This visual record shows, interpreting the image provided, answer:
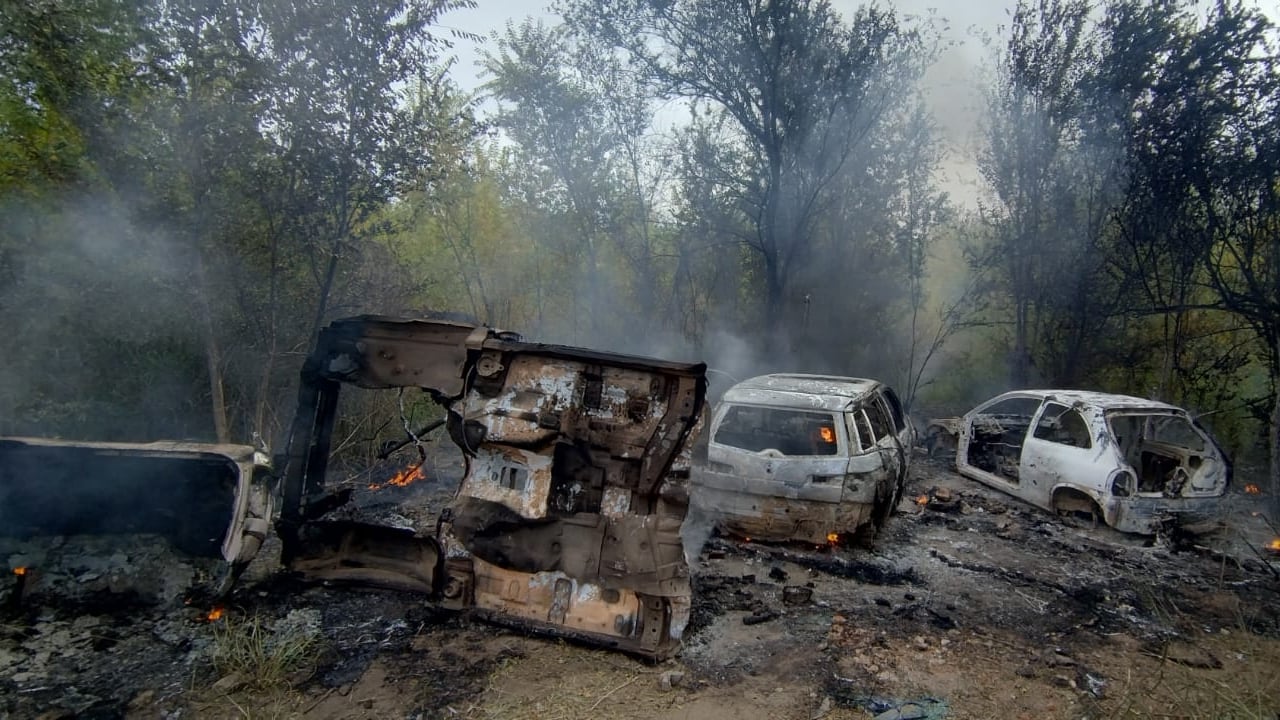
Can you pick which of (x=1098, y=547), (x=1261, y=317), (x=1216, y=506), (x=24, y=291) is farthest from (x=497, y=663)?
(x=1261, y=317)

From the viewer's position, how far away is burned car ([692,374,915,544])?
216 inches

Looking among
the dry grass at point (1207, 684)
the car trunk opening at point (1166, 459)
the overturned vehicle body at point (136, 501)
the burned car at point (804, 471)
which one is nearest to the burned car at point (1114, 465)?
the car trunk opening at point (1166, 459)

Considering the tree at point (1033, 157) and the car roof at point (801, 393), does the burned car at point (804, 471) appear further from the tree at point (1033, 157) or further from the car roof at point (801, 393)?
the tree at point (1033, 157)

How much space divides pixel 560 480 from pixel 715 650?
1.50m

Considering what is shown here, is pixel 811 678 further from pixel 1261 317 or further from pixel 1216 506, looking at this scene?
pixel 1261 317

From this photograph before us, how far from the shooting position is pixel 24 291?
544 cm

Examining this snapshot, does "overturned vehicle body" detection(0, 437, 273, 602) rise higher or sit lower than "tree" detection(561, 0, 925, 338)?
lower

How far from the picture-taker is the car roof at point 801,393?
575cm

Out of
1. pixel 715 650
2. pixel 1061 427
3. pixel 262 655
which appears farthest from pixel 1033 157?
pixel 262 655

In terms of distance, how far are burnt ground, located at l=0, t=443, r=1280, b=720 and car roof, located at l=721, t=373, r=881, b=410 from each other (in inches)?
55.9

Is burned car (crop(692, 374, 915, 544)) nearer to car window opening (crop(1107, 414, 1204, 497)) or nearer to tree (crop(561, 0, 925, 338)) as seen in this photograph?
car window opening (crop(1107, 414, 1204, 497))

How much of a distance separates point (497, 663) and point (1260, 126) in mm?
12140

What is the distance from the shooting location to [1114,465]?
255 inches

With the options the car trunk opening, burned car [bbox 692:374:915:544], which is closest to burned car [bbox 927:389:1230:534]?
the car trunk opening
